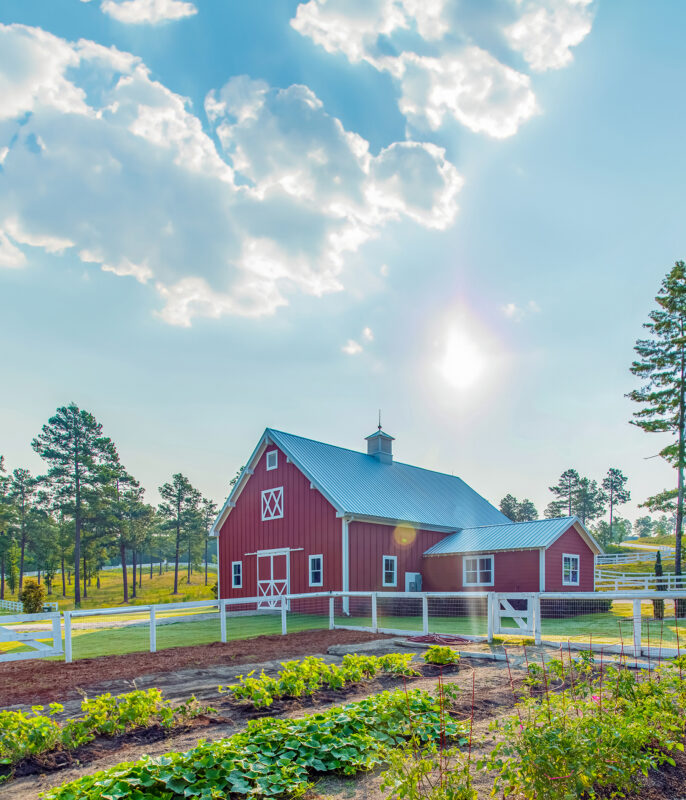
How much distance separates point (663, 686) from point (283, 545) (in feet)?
63.6

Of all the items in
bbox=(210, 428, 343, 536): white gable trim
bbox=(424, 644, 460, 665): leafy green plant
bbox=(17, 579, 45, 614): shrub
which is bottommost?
bbox=(17, 579, 45, 614): shrub

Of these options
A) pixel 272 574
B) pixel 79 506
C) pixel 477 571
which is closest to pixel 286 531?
pixel 272 574

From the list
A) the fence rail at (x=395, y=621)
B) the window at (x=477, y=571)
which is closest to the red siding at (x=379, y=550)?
the fence rail at (x=395, y=621)

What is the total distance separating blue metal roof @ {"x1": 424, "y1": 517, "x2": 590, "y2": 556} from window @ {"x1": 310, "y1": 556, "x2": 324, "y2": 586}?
16.2ft

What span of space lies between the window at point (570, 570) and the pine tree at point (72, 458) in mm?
35346

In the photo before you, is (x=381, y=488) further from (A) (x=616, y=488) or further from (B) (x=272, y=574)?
(A) (x=616, y=488)

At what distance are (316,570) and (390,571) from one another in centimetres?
298

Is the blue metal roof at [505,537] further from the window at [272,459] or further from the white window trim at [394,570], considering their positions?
the window at [272,459]

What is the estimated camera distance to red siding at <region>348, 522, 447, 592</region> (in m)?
21.6

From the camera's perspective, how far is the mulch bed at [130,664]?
25.7ft

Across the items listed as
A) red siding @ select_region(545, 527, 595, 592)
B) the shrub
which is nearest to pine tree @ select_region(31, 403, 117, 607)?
the shrub

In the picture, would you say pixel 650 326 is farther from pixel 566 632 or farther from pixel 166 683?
pixel 166 683

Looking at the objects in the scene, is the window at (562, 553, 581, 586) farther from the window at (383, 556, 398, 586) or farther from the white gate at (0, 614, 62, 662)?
the white gate at (0, 614, 62, 662)

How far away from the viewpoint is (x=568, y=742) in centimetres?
354
